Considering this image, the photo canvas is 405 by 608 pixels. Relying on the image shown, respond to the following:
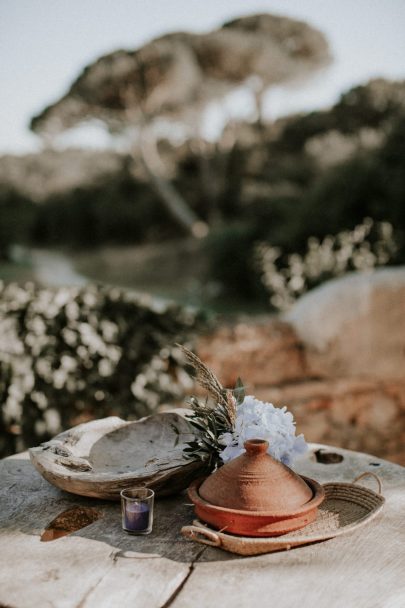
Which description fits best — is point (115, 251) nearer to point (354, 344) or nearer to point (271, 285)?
point (271, 285)

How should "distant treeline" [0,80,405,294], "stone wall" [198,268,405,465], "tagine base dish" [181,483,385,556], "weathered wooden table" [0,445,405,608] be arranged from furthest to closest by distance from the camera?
1. "distant treeline" [0,80,405,294]
2. "stone wall" [198,268,405,465]
3. "tagine base dish" [181,483,385,556]
4. "weathered wooden table" [0,445,405,608]

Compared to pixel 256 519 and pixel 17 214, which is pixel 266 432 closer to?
pixel 256 519

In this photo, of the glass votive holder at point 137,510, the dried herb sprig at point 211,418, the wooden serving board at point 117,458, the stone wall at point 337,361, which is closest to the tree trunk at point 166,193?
the stone wall at point 337,361

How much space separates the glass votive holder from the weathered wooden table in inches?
1.1

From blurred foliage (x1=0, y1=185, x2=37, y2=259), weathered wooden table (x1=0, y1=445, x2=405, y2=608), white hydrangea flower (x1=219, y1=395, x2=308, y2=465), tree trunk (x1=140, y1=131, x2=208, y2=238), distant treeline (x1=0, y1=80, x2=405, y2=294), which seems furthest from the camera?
blurred foliage (x1=0, y1=185, x2=37, y2=259)

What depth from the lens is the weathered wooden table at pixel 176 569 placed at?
1216 mm

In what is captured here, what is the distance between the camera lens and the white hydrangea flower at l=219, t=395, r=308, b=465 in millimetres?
1518

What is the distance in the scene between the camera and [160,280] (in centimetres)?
935

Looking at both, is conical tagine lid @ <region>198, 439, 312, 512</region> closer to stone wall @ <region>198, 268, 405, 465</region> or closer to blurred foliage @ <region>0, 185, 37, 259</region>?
stone wall @ <region>198, 268, 405, 465</region>

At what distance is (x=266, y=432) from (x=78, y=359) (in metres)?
1.96

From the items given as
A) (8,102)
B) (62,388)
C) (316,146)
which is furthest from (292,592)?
(316,146)

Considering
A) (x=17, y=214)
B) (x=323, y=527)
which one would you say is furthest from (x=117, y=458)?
(x=17, y=214)

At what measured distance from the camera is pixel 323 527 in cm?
150

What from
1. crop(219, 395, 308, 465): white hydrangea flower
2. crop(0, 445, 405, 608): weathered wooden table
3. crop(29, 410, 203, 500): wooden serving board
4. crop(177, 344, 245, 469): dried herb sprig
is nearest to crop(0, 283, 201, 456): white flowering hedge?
crop(29, 410, 203, 500): wooden serving board
